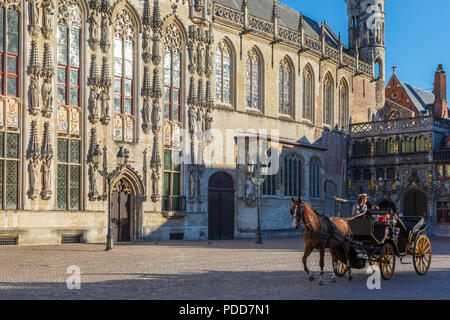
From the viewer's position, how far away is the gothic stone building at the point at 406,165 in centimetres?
4609

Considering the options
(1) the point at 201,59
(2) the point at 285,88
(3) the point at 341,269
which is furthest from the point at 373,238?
(2) the point at 285,88

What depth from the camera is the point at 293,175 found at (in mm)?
43594

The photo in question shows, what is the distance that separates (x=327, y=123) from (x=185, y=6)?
58.7 feet

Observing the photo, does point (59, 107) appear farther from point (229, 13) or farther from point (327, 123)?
point (327, 123)

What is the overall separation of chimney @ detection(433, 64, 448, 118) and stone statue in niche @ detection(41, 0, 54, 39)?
5053 centimetres

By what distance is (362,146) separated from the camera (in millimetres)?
50812

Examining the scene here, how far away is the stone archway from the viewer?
107ft

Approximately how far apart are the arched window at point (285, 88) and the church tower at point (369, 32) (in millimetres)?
11797

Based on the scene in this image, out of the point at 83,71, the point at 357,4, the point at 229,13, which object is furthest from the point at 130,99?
the point at 357,4

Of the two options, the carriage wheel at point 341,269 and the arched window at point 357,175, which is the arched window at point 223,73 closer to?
the arched window at point 357,175

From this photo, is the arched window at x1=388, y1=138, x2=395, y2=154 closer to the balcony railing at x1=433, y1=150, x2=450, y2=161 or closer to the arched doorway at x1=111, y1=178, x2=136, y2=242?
the balcony railing at x1=433, y1=150, x2=450, y2=161

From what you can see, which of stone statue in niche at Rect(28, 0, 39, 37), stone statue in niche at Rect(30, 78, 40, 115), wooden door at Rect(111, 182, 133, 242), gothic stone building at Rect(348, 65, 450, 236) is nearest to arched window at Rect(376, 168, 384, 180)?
gothic stone building at Rect(348, 65, 450, 236)
